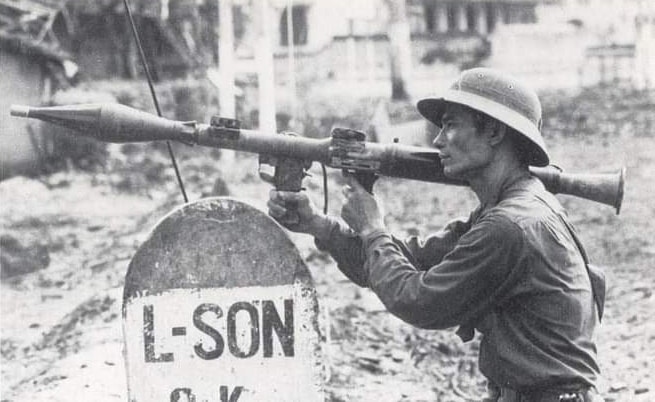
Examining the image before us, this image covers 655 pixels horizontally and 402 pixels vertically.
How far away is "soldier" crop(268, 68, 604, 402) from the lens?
3.31 metres

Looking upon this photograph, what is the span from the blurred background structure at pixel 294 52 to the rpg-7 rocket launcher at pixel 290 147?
1279cm

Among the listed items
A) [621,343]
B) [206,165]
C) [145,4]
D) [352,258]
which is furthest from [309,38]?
[352,258]

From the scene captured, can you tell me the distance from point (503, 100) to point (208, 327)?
1.39 meters

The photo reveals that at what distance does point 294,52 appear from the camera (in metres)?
30.8

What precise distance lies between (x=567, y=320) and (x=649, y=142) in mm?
16898

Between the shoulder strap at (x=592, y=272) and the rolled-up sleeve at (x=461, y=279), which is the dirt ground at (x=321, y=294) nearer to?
the rolled-up sleeve at (x=461, y=279)

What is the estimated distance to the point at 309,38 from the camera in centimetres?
3334

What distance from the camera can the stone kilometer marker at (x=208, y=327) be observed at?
354 centimetres

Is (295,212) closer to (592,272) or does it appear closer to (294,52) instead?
(592,272)

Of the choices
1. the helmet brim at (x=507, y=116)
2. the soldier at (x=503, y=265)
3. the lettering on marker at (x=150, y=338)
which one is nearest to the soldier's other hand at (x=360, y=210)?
the soldier at (x=503, y=265)

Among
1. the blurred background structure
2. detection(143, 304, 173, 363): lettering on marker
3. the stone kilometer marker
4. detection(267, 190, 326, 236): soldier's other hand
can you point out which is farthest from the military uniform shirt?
the blurred background structure

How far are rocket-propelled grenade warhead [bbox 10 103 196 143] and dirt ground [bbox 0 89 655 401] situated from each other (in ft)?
1.58

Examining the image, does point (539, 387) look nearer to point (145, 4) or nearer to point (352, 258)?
point (352, 258)

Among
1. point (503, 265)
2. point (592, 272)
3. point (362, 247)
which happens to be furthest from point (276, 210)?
point (592, 272)
